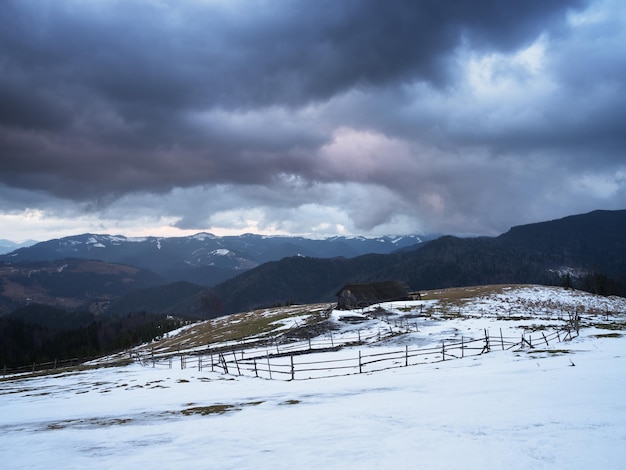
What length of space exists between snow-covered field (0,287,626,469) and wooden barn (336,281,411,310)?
183 feet

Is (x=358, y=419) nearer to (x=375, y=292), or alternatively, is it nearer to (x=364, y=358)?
(x=364, y=358)

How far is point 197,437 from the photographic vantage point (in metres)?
16.5

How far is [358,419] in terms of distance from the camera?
17562mm

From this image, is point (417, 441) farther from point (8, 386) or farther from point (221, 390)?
point (8, 386)

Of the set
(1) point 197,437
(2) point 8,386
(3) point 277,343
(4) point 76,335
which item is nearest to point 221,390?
(1) point 197,437

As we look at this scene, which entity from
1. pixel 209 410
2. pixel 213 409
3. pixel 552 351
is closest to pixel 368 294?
pixel 552 351

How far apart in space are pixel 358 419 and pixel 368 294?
253 feet

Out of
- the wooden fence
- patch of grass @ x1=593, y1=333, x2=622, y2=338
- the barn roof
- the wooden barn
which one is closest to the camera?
the wooden fence

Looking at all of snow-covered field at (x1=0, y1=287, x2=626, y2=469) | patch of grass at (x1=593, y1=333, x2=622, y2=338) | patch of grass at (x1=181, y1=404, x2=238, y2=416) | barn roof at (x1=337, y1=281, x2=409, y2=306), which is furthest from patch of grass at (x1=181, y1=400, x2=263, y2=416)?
barn roof at (x1=337, y1=281, x2=409, y2=306)

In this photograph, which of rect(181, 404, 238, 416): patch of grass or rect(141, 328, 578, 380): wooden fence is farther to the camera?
rect(141, 328, 578, 380): wooden fence

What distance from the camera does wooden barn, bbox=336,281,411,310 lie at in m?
90.6

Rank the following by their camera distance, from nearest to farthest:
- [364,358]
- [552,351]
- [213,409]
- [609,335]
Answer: [213,409], [552,351], [609,335], [364,358]

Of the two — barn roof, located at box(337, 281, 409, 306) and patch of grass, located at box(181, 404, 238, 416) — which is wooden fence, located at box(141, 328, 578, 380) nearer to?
patch of grass, located at box(181, 404, 238, 416)

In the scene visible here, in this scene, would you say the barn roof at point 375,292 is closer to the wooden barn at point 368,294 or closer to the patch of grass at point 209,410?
the wooden barn at point 368,294
